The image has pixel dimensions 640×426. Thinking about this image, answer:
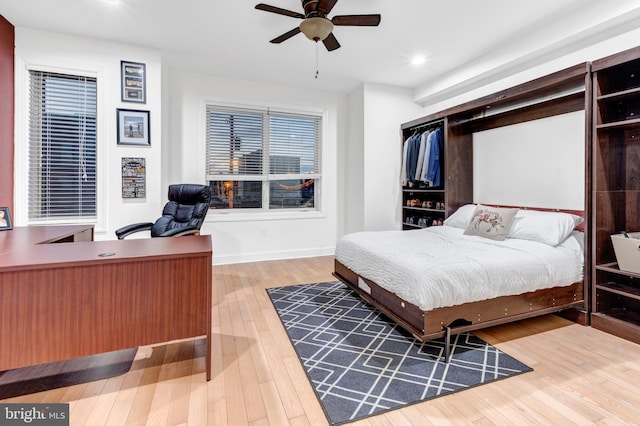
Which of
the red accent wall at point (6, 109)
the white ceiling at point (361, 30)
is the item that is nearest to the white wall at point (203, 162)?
the white ceiling at point (361, 30)

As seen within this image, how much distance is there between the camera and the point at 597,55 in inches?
A: 108

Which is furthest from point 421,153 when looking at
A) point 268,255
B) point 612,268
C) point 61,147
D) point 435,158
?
point 61,147

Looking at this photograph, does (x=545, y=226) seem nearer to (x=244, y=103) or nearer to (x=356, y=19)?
(x=356, y=19)

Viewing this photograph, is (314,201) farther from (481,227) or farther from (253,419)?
(253,419)

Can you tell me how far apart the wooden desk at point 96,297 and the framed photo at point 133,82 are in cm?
208

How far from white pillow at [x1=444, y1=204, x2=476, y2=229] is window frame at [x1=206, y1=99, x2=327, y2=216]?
6.66ft

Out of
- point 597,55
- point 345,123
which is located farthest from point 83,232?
point 597,55

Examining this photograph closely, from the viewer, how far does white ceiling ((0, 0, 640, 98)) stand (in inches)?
104

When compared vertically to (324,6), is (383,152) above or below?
below

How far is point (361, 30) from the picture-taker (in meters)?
3.10

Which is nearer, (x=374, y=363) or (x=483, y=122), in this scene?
(x=374, y=363)

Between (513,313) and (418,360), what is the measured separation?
0.82 meters

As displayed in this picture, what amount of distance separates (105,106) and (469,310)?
3.91 m

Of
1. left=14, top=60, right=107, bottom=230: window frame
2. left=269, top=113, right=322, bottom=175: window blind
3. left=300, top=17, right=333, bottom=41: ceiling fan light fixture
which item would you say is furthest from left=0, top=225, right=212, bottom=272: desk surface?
left=269, top=113, right=322, bottom=175: window blind
